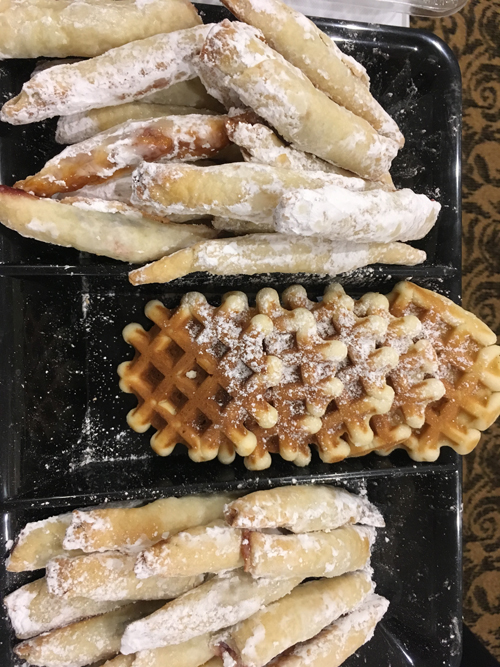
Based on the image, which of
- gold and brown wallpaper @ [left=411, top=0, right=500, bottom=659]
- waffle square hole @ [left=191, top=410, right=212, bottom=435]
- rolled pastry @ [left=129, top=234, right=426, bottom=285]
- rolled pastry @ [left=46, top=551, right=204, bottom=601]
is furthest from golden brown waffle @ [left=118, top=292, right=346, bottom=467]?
gold and brown wallpaper @ [left=411, top=0, right=500, bottom=659]

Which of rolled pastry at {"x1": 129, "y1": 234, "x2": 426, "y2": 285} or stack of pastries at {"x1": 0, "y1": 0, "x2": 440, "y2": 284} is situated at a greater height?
stack of pastries at {"x1": 0, "y1": 0, "x2": 440, "y2": 284}

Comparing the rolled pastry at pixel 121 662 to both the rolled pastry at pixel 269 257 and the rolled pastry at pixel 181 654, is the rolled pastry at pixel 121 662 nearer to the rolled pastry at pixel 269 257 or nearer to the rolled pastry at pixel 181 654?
the rolled pastry at pixel 181 654

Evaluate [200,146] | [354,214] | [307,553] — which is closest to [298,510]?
[307,553]

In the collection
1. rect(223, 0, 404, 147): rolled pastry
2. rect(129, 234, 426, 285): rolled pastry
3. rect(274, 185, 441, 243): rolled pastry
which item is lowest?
rect(129, 234, 426, 285): rolled pastry

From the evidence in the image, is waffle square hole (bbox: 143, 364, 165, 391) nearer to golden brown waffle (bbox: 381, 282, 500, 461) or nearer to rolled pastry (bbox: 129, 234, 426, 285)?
rolled pastry (bbox: 129, 234, 426, 285)

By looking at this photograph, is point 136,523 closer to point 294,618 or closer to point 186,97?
point 294,618

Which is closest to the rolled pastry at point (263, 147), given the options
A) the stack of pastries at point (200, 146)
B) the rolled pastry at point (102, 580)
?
the stack of pastries at point (200, 146)
